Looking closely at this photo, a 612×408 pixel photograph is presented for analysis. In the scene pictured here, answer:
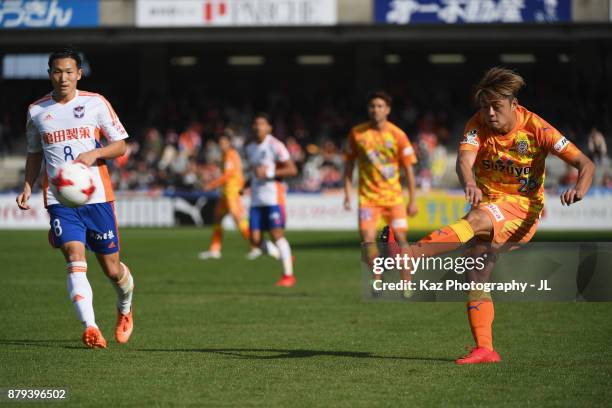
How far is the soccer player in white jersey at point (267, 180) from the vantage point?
48.9ft

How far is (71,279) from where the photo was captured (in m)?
8.33

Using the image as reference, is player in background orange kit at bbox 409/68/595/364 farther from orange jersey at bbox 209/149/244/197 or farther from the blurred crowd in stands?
the blurred crowd in stands

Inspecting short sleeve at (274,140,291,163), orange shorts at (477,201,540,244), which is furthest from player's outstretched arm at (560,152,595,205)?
short sleeve at (274,140,291,163)

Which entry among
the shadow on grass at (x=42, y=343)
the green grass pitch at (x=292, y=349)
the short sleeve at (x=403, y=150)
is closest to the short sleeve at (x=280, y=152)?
the green grass pitch at (x=292, y=349)

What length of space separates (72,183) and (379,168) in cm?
529

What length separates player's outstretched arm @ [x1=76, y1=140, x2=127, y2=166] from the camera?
25.9 feet

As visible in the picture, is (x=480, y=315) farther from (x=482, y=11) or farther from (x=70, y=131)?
(x=482, y=11)

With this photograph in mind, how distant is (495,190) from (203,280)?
8460mm

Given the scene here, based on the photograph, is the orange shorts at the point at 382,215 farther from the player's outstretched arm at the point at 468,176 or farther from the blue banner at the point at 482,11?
the blue banner at the point at 482,11

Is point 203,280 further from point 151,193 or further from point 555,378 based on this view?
point 151,193

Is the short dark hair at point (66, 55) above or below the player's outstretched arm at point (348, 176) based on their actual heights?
above

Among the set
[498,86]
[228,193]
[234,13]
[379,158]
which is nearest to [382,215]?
[379,158]

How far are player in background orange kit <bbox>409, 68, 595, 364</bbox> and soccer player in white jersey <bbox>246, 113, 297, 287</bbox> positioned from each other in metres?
7.28

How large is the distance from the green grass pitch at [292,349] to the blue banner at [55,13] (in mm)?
21111
